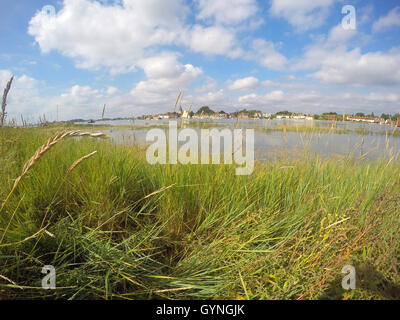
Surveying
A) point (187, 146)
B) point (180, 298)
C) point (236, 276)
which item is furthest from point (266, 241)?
point (187, 146)

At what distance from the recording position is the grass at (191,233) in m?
1.20

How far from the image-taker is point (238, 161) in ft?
8.57

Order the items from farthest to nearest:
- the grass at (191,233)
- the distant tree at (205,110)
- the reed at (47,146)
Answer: the distant tree at (205,110) < the grass at (191,233) < the reed at (47,146)

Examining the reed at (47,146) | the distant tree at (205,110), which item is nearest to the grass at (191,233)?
the reed at (47,146)

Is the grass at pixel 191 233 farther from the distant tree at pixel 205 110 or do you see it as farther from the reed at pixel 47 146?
the distant tree at pixel 205 110

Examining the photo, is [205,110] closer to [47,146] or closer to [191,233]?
[191,233]

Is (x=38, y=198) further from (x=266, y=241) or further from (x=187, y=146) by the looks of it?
(x=266, y=241)

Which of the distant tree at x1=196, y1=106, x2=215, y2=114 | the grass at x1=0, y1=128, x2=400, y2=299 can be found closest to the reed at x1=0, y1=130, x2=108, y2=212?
the grass at x1=0, y1=128, x2=400, y2=299

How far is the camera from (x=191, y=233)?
71.4 inches

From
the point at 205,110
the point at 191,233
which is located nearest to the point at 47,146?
the point at 191,233

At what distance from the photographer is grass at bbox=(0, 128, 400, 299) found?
1.20 metres

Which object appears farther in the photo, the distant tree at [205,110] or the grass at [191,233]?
the distant tree at [205,110]

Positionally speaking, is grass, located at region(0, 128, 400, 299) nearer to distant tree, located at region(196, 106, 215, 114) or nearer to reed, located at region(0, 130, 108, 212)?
reed, located at region(0, 130, 108, 212)
